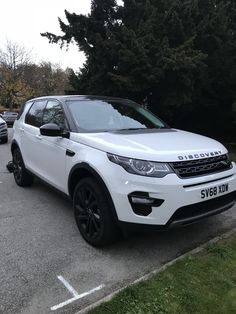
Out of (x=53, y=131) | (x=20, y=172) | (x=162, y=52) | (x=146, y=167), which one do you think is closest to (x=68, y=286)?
(x=146, y=167)

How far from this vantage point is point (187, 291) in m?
3.13

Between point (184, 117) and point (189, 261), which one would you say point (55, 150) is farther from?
point (184, 117)

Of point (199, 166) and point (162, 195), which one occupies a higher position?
point (199, 166)

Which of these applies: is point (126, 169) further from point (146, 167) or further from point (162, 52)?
point (162, 52)

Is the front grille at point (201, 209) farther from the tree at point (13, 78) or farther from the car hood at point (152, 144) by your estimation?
A: the tree at point (13, 78)

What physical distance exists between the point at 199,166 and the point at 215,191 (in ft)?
1.06

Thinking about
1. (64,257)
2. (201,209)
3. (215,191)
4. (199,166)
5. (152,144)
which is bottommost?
(64,257)

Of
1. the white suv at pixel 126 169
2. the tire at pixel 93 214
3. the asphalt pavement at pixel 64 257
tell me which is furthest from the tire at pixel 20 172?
the tire at pixel 93 214

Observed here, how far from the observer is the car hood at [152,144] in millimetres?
3648

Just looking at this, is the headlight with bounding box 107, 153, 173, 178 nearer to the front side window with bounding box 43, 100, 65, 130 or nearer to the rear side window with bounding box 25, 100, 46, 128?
the front side window with bounding box 43, 100, 65, 130

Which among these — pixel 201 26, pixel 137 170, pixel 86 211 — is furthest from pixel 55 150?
pixel 201 26

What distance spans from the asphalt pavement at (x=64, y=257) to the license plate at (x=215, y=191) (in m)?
0.72

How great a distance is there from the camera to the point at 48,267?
12.0 ft

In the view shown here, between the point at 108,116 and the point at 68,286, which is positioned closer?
the point at 68,286
